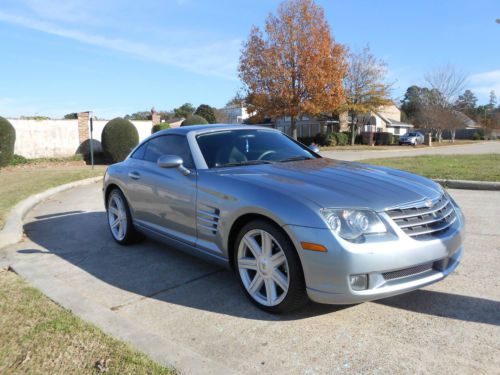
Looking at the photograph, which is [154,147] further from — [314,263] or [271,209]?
[314,263]

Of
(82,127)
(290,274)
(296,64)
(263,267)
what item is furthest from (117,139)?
(290,274)

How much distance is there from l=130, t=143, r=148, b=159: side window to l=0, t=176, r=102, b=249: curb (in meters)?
2.01

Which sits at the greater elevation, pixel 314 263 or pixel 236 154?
pixel 236 154

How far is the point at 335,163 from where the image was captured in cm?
448

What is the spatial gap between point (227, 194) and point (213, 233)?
41cm

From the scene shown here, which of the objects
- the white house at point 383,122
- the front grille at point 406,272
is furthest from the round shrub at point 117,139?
the white house at point 383,122

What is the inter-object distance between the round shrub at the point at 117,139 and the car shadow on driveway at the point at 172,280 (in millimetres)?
15116

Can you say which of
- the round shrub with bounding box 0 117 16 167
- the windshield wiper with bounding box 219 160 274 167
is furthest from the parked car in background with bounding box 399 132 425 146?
the windshield wiper with bounding box 219 160 274 167

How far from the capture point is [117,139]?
21203mm

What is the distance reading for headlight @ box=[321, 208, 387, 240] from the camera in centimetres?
296

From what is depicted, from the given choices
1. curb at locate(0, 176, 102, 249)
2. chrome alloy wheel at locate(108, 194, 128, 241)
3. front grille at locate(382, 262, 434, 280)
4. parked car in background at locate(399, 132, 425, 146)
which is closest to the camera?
front grille at locate(382, 262, 434, 280)

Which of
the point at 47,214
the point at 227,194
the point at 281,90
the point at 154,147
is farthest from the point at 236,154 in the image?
A: the point at 281,90

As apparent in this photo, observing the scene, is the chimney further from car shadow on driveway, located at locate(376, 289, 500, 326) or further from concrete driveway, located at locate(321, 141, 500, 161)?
car shadow on driveway, located at locate(376, 289, 500, 326)

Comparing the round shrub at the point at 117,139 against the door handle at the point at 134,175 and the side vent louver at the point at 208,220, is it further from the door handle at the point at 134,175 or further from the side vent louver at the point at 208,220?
the side vent louver at the point at 208,220
